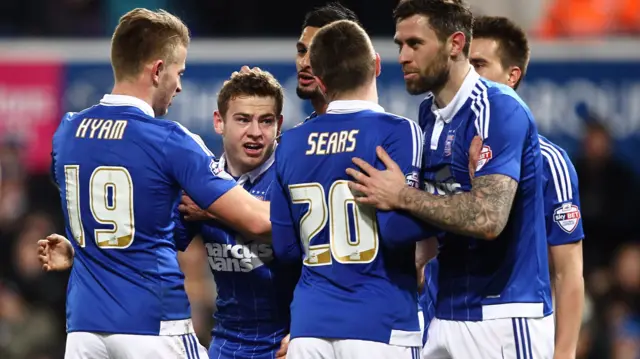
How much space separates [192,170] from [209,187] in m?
0.10

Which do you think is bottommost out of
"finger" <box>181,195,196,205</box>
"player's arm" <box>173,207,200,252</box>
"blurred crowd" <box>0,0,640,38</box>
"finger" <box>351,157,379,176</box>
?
"player's arm" <box>173,207,200,252</box>

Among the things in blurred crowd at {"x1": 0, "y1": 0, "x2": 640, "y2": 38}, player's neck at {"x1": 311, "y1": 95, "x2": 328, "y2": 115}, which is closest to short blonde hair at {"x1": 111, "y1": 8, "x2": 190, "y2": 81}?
player's neck at {"x1": 311, "y1": 95, "x2": 328, "y2": 115}

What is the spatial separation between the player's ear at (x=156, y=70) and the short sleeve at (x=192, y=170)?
10.0 inches

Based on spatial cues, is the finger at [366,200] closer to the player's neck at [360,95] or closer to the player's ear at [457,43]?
the player's neck at [360,95]

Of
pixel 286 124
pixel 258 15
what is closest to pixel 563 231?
pixel 286 124

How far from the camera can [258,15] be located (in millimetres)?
13008

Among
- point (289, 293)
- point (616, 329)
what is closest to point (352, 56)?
point (289, 293)

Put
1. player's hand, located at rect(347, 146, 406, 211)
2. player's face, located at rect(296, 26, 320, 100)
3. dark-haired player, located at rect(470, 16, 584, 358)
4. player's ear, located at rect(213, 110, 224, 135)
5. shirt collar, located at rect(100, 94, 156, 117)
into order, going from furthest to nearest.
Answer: player's face, located at rect(296, 26, 320, 100) → player's ear, located at rect(213, 110, 224, 135) → dark-haired player, located at rect(470, 16, 584, 358) → shirt collar, located at rect(100, 94, 156, 117) → player's hand, located at rect(347, 146, 406, 211)

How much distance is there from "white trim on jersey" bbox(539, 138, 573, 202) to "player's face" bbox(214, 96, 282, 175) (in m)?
1.23

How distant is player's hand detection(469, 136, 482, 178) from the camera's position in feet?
14.6

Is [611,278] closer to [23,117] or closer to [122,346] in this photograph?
[23,117]

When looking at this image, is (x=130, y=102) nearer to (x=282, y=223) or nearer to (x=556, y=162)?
(x=282, y=223)

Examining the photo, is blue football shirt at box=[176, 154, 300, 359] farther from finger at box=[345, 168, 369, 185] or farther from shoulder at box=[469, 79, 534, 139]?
shoulder at box=[469, 79, 534, 139]

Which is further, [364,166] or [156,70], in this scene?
[156,70]
